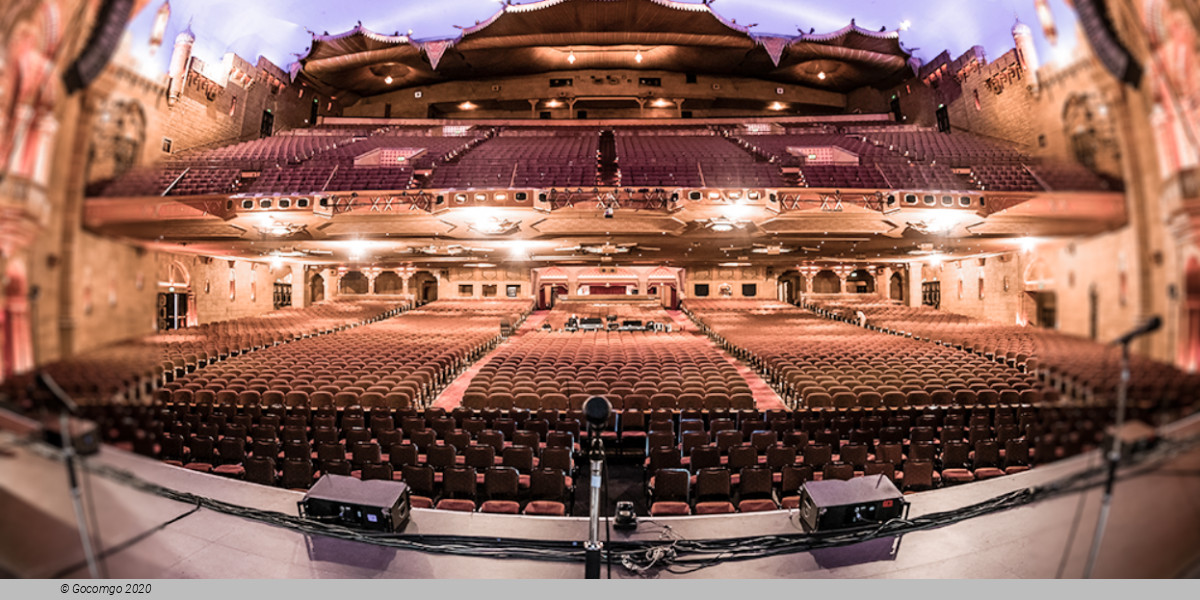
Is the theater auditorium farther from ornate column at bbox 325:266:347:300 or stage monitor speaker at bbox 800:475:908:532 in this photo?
ornate column at bbox 325:266:347:300

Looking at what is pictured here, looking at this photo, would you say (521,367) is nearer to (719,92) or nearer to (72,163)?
(72,163)

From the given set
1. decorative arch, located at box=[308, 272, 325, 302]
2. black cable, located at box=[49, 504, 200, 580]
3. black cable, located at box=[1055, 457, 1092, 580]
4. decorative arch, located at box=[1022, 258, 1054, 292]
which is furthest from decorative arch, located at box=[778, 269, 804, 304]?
black cable, located at box=[49, 504, 200, 580]

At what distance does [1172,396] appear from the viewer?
1209mm

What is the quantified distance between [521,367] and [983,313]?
7.49 meters

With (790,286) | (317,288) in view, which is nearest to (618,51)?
(790,286)

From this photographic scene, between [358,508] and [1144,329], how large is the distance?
3160 millimetres

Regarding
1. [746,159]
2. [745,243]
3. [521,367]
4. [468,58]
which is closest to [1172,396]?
[521,367]

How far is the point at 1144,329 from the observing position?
1.19m

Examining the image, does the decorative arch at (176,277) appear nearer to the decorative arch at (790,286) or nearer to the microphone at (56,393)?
the microphone at (56,393)

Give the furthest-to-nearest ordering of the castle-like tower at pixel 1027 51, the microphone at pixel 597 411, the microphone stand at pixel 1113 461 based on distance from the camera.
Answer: the microphone at pixel 597 411 < the castle-like tower at pixel 1027 51 < the microphone stand at pixel 1113 461

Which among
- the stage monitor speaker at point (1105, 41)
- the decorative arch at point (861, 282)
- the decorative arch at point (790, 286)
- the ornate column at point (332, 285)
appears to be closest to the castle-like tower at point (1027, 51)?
the stage monitor speaker at point (1105, 41)

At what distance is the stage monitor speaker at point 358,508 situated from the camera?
2416 mm

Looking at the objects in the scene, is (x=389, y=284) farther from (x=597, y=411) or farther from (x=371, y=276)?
(x=597, y=411)

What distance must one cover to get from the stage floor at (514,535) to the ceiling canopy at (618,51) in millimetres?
26258
